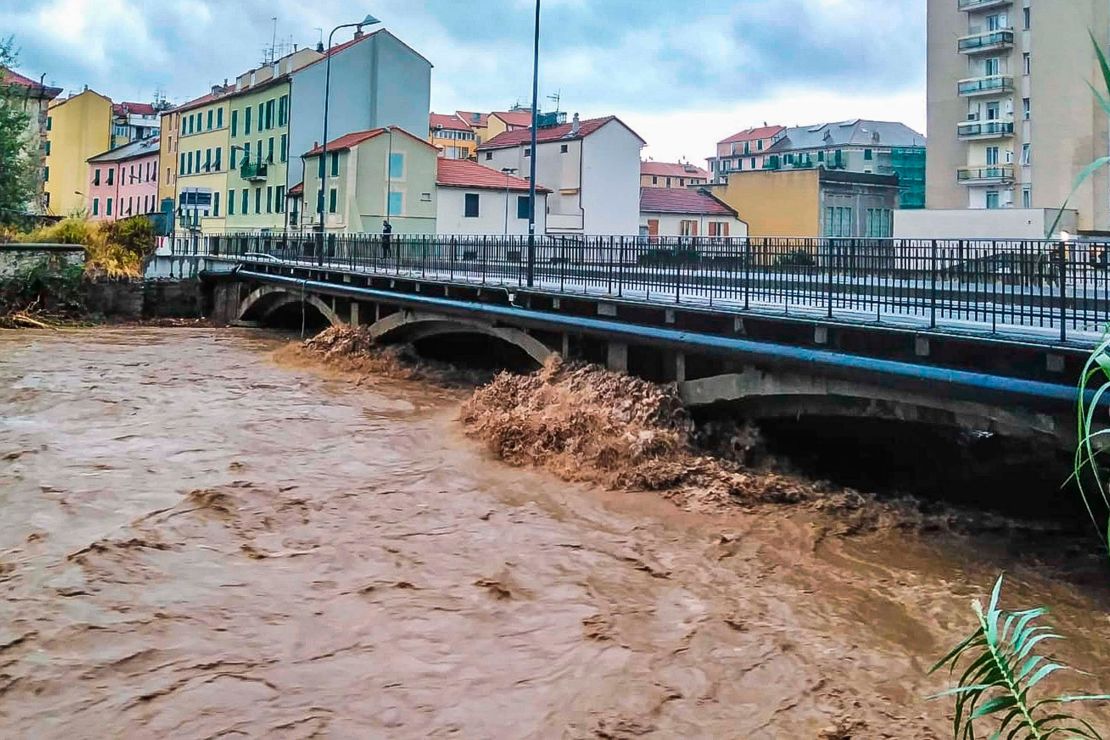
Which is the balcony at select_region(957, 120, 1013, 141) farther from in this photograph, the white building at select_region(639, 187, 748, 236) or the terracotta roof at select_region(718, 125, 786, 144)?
the terracotta roof at select_region(718, 125, 786, 144)

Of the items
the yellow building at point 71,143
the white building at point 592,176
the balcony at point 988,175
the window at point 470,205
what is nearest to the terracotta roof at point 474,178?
the window at point 470,205

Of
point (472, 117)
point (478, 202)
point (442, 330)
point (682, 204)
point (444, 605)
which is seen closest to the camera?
point (444, 605)

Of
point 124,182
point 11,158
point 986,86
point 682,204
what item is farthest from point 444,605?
point 124,182

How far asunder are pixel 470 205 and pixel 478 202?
0.45 m

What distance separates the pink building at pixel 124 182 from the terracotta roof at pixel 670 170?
4741cm

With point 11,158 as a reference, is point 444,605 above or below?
below

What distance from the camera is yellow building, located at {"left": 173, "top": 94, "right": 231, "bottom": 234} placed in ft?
211

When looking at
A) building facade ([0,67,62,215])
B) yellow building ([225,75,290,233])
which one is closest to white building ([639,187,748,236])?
yellow building ([225,75,290,233])

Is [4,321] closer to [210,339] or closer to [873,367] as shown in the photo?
[210,339]

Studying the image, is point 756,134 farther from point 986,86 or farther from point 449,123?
point 986,86

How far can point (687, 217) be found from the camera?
181 feet

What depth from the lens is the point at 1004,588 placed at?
9531mm

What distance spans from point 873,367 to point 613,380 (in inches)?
216

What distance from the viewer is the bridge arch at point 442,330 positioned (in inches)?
727
